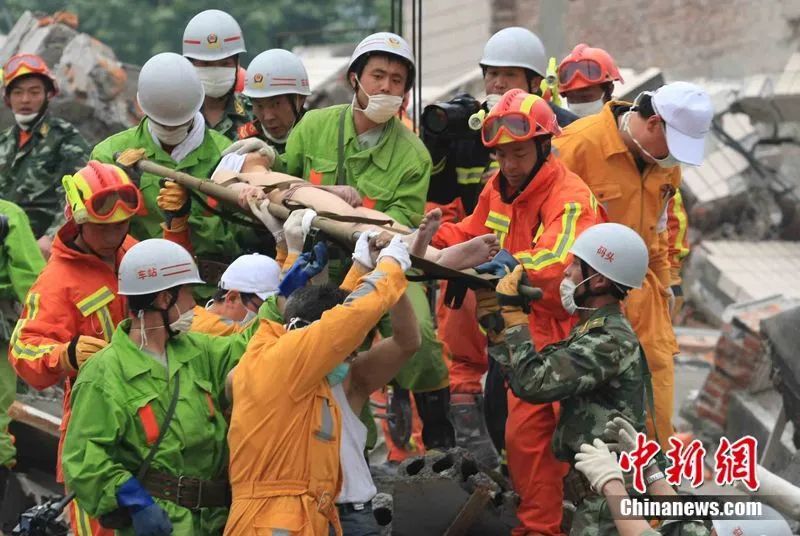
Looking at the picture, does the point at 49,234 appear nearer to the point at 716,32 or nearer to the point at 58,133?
the point at 58,133

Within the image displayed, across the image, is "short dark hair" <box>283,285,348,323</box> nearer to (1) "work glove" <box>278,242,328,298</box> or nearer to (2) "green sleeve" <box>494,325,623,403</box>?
(1) "work glove" <box>278,242,328,298</box>

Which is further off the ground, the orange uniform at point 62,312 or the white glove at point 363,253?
the white glove at point 363,253

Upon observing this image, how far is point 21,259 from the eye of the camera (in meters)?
8.76

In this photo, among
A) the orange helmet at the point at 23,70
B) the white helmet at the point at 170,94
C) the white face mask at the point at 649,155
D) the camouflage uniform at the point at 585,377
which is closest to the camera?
the camouflage uniform at the point at 585,377

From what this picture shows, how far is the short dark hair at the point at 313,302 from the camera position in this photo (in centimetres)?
684

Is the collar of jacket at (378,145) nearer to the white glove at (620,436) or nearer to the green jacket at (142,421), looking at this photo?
the green jacket at (142,421)

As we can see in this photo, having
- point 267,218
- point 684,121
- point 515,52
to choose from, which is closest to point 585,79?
point 515,52

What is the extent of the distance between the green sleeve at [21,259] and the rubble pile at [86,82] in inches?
263

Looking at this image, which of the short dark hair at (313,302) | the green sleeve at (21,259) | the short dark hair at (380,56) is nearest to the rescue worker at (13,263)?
the green sleeve at (21,259)

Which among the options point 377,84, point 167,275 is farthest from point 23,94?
point 167,275

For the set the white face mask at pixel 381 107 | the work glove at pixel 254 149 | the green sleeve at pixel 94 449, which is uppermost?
the white face mask at pixel 381 107

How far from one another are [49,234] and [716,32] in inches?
551

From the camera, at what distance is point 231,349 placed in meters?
7.10

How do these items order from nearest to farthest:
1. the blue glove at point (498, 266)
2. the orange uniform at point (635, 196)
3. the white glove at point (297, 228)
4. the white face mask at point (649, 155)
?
the blue glove at point (498, 266), the white glove at point (297, 228), the white face mask at point (649, 155), the orange uniform at point (635, 196)
